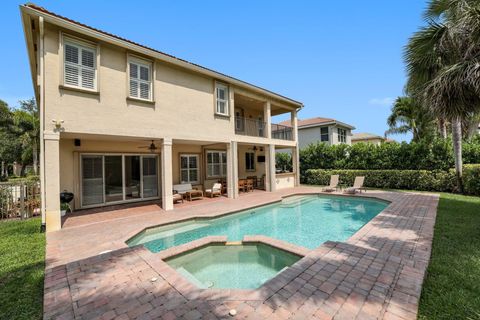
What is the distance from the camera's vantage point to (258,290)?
3828 mm

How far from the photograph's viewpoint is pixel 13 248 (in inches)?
248

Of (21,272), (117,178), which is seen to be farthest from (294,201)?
(21,272)

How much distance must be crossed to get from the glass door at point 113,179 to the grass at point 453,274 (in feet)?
45.1

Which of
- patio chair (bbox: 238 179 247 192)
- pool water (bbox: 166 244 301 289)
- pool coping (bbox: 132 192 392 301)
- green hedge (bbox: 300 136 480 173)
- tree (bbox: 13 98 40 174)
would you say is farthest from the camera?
tree (bbox: 13 98 40 174)

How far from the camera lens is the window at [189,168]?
1569cm

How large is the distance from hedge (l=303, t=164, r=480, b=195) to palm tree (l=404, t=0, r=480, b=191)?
27.9 feet

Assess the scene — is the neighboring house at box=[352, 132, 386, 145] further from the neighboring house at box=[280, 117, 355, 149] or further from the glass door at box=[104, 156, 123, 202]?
the glass door at box=[104, 156, 123, 202]

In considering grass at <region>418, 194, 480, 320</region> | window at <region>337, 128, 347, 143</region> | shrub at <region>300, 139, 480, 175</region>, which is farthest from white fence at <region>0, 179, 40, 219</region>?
window at <region>337, 128, 347, 143</region>

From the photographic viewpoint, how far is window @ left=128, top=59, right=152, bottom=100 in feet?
34.2

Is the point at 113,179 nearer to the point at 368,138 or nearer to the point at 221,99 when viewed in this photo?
the point at 221,99

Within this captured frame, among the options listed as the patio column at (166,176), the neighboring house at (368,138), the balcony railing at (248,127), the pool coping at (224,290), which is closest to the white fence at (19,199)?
the patio column at (166,176)

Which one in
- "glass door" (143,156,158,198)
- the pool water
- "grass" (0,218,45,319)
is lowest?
the pool water

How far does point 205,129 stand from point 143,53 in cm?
500

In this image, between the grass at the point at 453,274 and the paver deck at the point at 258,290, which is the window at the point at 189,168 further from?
A: the grass at the point at 453,274
